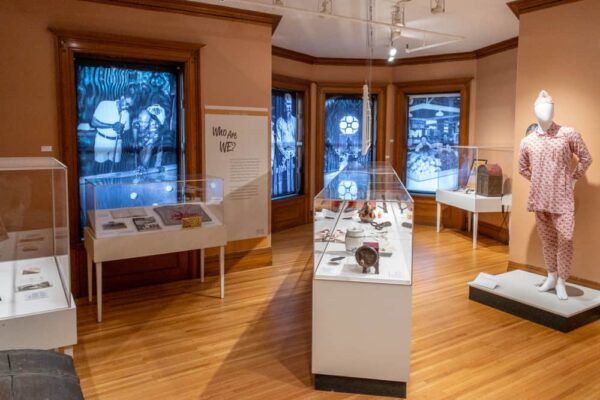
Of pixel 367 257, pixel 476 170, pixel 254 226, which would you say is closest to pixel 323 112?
pixel 476 170

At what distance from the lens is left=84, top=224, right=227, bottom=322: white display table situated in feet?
13.5

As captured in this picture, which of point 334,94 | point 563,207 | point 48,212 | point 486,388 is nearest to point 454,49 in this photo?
point 334,94

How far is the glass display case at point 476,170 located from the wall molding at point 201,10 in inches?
139

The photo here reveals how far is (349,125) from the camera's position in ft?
29.3

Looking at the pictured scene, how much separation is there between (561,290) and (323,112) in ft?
16.8

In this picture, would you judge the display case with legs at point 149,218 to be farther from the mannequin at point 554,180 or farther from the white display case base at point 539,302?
the mannequin at point 554,180

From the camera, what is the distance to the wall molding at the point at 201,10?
15.7ft

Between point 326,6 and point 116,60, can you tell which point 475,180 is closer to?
point 326,6

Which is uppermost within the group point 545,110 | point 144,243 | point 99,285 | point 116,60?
point 116,60

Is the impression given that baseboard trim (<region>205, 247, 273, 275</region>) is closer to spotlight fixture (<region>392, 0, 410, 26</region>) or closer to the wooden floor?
the wooden floor

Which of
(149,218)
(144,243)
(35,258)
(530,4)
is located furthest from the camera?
(530,4)

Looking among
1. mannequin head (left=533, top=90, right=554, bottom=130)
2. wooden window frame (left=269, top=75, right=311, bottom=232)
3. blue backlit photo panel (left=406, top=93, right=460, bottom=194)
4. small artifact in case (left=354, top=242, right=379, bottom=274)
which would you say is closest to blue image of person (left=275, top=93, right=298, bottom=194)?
wooden window frame (left=269, top=75, right=311, bottom=232)

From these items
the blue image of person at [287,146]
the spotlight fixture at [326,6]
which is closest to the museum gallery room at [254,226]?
the spotlight fixture at [326,6]

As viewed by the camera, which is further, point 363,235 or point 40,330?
point 363,235
